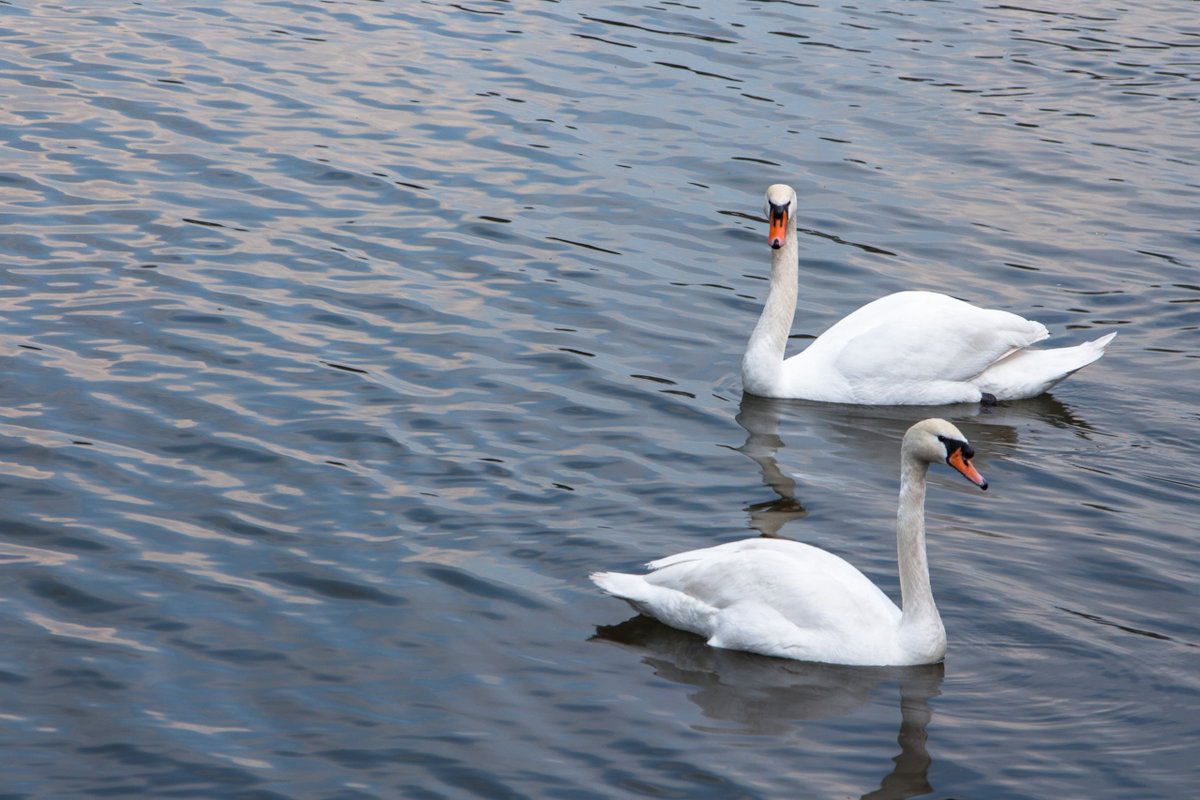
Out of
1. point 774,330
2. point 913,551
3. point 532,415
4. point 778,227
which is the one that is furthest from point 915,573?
point 778,227

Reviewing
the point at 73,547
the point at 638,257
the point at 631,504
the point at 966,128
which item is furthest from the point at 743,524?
the point at 966,128

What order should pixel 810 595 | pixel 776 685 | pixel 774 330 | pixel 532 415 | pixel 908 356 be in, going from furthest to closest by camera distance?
pixel 774 330 → pixel 908 356 → pixel 532 415 → pixel 810 595 → pixel 776 685

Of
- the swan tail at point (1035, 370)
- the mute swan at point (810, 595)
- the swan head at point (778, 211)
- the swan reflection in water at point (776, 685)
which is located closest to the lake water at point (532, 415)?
the swan reflection in water at point (776, 685)

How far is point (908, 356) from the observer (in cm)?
1055

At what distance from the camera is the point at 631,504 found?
8562 mm

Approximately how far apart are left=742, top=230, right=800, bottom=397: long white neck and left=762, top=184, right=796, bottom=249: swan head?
0.40 feet

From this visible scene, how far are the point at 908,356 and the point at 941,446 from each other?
344 cm

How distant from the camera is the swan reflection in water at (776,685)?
6.58 meters

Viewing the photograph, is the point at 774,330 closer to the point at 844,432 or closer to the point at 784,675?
the point at 844,432

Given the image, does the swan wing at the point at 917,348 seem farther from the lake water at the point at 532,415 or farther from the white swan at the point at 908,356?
the lake water at the point at 532,415

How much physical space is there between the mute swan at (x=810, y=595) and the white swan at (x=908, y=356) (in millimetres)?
3214

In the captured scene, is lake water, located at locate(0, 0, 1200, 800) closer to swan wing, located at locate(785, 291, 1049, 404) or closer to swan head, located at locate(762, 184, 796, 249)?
swan wing, located at locate(785, 291, 1049, 404)

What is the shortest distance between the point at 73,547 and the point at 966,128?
11688 mm

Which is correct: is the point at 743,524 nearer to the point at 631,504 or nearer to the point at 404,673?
the point at 631,504
